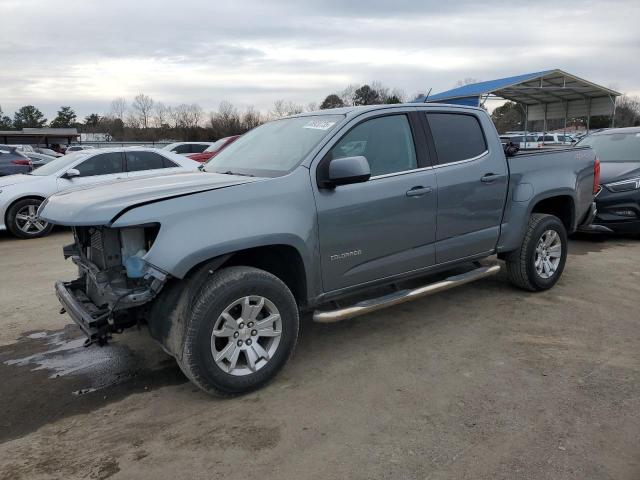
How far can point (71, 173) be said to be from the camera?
922 centimetres

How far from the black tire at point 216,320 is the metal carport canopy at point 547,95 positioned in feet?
49.7

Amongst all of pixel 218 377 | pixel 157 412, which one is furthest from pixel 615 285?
pixel 157 412

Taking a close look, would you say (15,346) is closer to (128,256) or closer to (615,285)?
(128,256)

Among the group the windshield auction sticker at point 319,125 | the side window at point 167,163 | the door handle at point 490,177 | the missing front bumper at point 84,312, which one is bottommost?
the missing front bumper at point 84,312

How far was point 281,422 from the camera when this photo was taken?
3143mm

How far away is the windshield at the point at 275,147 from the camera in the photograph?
→ 389 centimetres

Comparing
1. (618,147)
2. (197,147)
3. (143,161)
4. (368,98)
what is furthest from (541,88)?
(368,98)

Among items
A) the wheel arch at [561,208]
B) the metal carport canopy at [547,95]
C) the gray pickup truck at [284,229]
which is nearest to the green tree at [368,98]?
the metal carport canopy at [547,95]

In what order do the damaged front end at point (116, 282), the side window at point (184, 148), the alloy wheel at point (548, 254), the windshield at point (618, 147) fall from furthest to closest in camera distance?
1. the side window at point (184, 148)
2. the windshield at point (618, 147)
3. the alloy wheel at point (548, 254)
4. the damaged front end at point (116, 282)

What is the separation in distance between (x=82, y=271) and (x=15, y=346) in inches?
44.5

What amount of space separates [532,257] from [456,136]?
1.57 m

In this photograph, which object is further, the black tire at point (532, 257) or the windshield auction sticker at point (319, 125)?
the black tire at point (532, 257)

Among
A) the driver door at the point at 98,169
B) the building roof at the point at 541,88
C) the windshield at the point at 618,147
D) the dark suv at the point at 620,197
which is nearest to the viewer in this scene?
the dark suv at the point at 620,197

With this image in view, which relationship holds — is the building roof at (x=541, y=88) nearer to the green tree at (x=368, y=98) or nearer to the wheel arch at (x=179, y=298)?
the green tree at (x=368, y=98)
